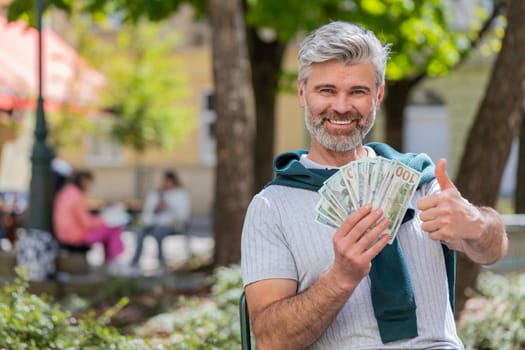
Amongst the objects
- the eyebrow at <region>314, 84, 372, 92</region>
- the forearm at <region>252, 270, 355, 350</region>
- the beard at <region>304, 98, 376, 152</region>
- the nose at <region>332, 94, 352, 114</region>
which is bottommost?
the forearm at <region>252, 270, 355, 350</region>

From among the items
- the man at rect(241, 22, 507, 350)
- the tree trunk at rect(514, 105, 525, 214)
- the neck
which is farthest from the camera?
the tree trunk at rect(514, 105, 525, 214)

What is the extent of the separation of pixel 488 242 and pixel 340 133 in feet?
1.75

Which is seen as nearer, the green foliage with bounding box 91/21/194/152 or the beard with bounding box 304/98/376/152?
the beard with bounding box 304/98/376/152

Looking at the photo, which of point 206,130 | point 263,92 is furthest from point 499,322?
point 206,130

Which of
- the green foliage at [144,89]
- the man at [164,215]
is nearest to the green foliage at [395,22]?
the man at [164,215]

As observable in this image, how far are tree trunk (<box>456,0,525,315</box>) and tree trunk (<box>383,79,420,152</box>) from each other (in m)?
7.13

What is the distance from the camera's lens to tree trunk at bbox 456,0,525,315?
639cm

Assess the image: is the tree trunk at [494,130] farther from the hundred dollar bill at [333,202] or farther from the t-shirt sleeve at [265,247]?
the hundred dollar bill at [333,202]

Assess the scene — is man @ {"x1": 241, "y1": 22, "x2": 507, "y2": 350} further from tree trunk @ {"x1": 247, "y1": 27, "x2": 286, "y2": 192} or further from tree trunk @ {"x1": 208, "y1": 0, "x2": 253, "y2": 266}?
tree trunk @ {"x1": 247, "y1": 27, "x2": 286, "y2": 192}

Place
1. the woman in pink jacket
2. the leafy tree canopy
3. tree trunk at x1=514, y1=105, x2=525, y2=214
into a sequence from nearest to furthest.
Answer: the woman in pink jacket → the leafy tree canopy → tree trunk at x1=514, y1=105, x2=525, y2=214

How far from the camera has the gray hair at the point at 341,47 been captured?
9.07ft

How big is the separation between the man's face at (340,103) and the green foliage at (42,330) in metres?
1.99

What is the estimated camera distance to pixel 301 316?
A: 2.58 m

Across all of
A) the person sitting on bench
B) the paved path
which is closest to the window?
the paved path
